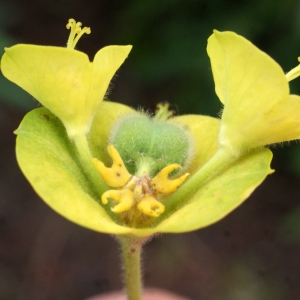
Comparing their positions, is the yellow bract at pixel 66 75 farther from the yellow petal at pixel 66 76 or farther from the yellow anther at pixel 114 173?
the yellow anther at pixel 114 173

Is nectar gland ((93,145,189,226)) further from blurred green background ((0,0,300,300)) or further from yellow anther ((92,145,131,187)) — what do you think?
blurred green background ((0,0,300,300))

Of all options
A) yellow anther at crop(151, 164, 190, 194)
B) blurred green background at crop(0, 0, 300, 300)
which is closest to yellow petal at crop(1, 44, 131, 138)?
yellow anther at crop(151, 164, 190, 194)

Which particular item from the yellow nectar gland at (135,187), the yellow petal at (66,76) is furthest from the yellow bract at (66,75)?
the yellow nectar gland at (135,187)

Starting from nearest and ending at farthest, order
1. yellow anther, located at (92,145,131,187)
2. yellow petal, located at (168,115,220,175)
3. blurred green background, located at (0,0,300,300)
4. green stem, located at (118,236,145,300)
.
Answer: yellow anther, located at (92,145,131,187) < green stem, located at (118,236,145,300) < yellow petal, located at (168,115,220,175) < blurred green background, located at (0,0,300,300)

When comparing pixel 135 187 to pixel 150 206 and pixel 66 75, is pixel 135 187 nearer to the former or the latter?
pixel 150 206

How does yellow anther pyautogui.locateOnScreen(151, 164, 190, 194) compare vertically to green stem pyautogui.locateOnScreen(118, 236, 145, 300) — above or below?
above

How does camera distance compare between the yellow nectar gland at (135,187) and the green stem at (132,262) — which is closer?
the yellow nectar gland at (135,187)

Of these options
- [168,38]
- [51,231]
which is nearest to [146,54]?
[168,38]
